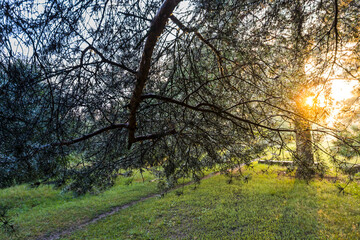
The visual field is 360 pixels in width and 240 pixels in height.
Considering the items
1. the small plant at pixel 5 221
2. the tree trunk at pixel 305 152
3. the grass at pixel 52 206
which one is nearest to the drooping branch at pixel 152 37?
the tree trunk at pixel 305 152

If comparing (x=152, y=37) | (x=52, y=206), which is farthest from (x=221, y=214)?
(x=52, y=206)

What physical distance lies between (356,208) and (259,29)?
7160mm

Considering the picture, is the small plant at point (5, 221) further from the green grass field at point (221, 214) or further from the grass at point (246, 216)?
the grass at point (246, 216)

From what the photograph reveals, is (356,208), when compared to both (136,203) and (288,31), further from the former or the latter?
(136,203)

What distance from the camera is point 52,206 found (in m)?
9.90

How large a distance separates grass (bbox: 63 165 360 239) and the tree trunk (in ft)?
9.20

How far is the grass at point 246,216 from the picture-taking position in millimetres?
5590

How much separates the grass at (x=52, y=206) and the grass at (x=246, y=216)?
Answer: 133cm

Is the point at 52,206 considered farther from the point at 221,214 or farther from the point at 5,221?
the point at 5,221

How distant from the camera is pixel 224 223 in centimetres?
630

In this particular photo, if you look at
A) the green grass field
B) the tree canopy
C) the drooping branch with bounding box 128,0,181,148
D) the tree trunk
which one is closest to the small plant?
the tree canopy

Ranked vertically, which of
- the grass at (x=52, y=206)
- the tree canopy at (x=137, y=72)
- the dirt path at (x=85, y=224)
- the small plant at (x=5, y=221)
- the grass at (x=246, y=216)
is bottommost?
the grass at (x=246, y=216)

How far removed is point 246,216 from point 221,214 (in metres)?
0.84

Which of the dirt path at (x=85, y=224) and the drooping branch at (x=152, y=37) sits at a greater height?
the drooping branch at (x=152, y=37)
